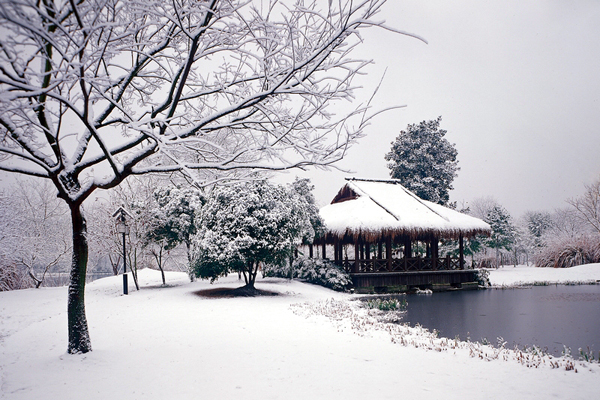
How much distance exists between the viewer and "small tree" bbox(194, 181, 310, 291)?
1298 centimetres

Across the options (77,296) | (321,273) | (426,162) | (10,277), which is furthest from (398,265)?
(10,277)

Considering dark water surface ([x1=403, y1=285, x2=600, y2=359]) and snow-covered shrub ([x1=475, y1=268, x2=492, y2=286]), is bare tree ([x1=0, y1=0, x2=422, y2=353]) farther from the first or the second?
snow-covered shrub ([x1=475, y1=268, x2=492, y2=286])

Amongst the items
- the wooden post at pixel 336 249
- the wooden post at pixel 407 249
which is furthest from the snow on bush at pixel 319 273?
the wooden post at pixel 407 249

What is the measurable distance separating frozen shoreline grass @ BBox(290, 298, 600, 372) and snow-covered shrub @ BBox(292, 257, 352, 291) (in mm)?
6433

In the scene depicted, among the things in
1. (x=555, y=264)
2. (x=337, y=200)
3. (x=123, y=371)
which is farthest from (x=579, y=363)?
(x=555, y=264)

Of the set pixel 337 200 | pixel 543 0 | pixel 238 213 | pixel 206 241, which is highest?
pixel 543 0

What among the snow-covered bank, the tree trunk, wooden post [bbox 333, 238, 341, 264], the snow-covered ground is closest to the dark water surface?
the snow-covered ground

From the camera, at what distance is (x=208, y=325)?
834 cm

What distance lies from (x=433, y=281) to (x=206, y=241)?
40.4ft

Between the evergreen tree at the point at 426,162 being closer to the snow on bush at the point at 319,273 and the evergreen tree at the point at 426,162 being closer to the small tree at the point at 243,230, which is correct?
the snow on bush at the point at 319,273

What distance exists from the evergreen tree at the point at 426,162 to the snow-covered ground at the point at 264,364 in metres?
24.2

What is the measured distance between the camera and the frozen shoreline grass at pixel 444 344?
5.60m

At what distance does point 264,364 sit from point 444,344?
3183mm

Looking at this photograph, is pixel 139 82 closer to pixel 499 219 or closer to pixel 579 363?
pixel 579 363
